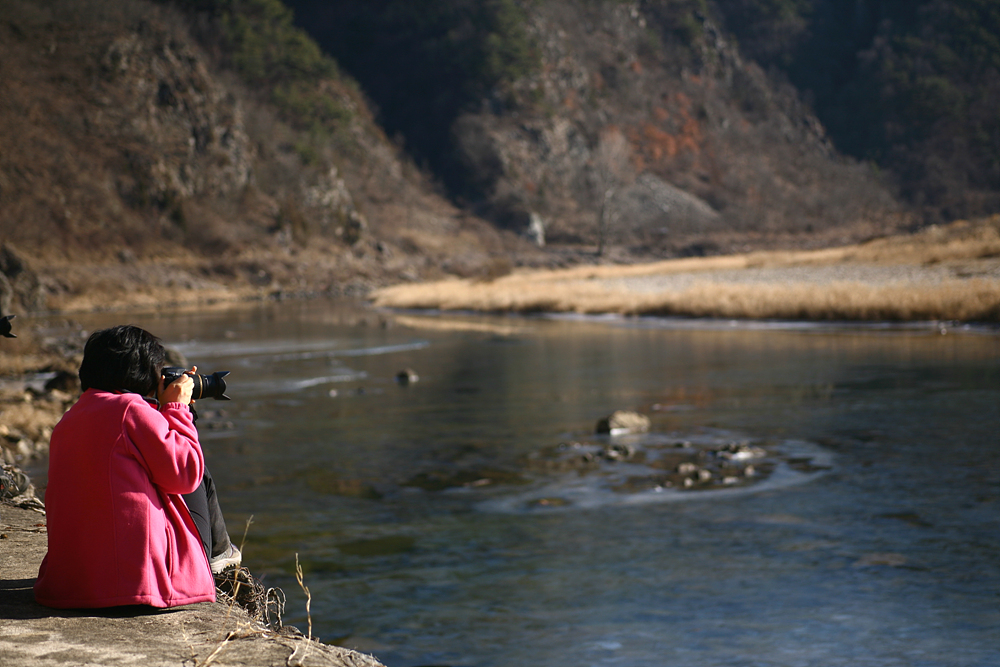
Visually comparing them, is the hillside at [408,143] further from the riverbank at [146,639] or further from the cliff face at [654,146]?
the riverbank at [146,639]

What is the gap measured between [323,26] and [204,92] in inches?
1753

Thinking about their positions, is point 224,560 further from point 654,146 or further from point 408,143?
point 654,146

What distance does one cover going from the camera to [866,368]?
2108 centimetres

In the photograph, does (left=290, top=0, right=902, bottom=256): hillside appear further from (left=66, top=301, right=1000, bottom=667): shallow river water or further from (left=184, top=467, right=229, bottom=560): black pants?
(left=184, top=467, right=229, bottom=560): black pants

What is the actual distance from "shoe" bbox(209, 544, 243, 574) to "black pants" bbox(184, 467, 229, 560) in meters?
0.03

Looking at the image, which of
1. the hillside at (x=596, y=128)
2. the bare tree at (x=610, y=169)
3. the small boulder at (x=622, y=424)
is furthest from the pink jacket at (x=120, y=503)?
the bare tree at (x=610, y=169)

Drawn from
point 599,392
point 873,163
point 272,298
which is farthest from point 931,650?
point 873,163

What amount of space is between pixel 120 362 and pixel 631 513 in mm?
6731

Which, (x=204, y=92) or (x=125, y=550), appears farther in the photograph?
(x=204, y=92)

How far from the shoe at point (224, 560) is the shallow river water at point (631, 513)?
1.98 meters

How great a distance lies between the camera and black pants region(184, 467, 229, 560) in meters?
4.78

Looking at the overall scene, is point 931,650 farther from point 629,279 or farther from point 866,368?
point 629,279

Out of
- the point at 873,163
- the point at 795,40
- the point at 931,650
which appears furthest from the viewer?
the point at 795,40

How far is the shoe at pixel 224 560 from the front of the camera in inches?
201
